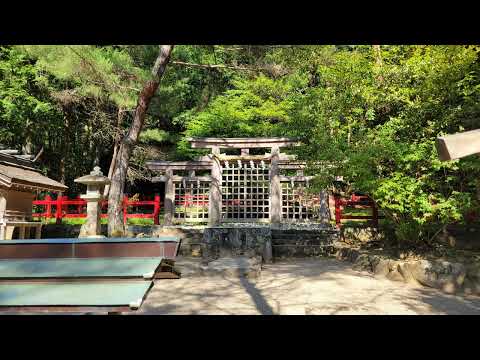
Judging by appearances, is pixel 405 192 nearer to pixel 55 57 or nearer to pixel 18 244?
pixel 18 244

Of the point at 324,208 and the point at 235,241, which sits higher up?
the point at 324,208

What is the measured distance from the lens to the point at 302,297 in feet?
17.6

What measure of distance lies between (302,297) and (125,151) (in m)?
6.52

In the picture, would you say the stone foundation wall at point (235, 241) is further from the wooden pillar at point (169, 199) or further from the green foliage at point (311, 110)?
the wooden pillar at point (169, 199)

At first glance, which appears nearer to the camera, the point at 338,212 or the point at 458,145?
the point at 458,145

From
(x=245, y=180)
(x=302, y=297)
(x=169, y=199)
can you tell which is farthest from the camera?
(x=169, y=199)

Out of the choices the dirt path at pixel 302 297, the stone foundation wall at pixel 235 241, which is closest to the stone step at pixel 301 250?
the stone foundation wall at pixel 235 241

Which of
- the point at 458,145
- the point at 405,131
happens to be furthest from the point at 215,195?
the point at 458,145

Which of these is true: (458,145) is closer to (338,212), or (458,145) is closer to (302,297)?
(302,297)

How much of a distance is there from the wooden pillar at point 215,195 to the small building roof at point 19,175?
5.17 meters

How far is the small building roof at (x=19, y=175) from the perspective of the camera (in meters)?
9.00

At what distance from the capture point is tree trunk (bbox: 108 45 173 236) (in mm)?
9164

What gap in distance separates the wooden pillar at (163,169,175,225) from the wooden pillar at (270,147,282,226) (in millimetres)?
3714
